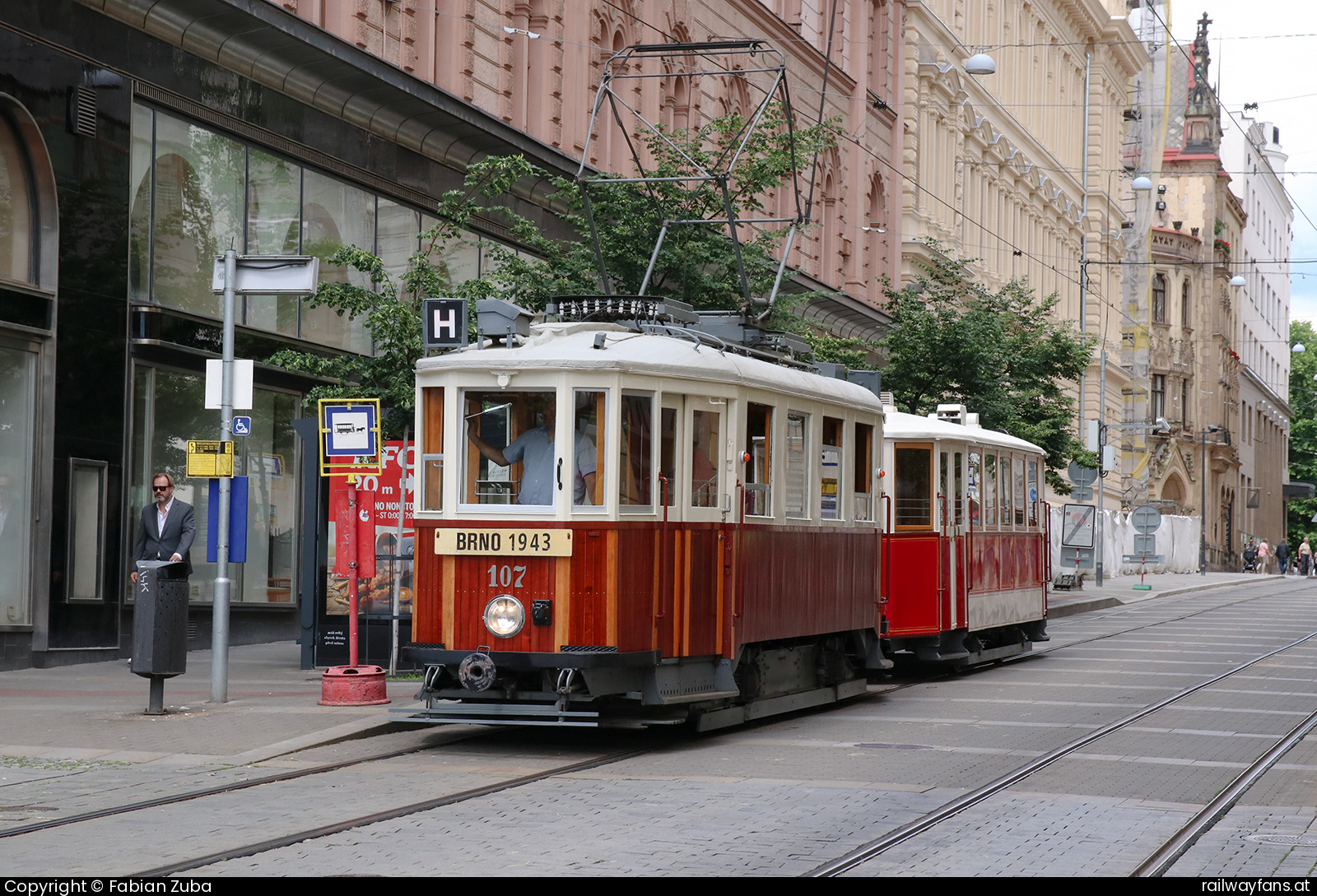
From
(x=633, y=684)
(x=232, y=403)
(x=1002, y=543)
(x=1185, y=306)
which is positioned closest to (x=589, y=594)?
(x=633, y=684)

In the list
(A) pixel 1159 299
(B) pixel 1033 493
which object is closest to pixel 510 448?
(B) pixel 1033 493

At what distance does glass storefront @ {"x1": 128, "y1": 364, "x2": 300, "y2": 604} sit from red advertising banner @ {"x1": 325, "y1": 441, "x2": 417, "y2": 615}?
332 cm

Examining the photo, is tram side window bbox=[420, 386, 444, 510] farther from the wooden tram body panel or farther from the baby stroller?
the baby stroller

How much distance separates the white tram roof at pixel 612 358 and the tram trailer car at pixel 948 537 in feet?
17.2

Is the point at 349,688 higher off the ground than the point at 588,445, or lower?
lower

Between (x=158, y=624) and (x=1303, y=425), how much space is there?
361 feet

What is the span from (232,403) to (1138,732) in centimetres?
A: 790

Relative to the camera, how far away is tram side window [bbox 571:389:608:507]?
39.0 feet

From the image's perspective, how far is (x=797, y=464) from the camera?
1396 cm

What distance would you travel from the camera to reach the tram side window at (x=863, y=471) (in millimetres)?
15422

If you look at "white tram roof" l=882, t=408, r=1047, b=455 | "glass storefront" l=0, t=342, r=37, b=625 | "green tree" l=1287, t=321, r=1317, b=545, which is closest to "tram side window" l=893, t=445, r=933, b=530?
"white tram roof" l=882, t=408, r=1047, b=455

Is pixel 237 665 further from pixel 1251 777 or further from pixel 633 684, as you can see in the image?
pixel 1251 777

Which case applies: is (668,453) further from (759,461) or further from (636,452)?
(759,461)

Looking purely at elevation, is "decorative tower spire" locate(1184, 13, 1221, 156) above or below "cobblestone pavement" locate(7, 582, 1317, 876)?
above
